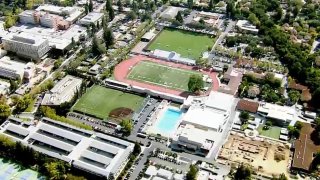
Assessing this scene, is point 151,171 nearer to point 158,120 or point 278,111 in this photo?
point 158,120

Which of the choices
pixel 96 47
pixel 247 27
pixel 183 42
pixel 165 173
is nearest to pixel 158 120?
pixel 165 173

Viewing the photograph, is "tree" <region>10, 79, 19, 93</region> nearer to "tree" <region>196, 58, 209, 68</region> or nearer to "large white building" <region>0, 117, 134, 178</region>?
"large white building" <region>0, 117, 134, 178</region>

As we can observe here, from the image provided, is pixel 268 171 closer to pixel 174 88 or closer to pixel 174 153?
pixel 174 153

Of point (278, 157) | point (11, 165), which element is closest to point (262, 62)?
point (278, 157)

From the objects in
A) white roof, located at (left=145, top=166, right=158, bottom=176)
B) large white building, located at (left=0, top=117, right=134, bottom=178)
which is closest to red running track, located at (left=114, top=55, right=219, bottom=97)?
large white building, located at (left=0, top=117, right=134, bottom=178)

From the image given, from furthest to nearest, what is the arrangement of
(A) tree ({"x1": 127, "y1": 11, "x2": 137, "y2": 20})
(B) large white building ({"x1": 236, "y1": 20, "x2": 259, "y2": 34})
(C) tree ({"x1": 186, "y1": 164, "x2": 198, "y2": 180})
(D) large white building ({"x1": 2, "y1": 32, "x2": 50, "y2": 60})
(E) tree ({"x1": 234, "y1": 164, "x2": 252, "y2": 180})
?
(A) tree ({"x1": 127, "y1": 11, "x2": 137, "y2": 20}) < (B) large white building ({"x1": 236, "y1": 20, "x2": 259, "y2": 34}) < (D) large white building ({"x1": 2, "y1": 32, "x2": 50, "y2": 60}) < (E) tree ({"x1": 234, "y1": 164, "x2": 252, "y2": 180}) < (C) tree ({"x1": 186, "y1": 164, "x2": 198, "y2": 180})
